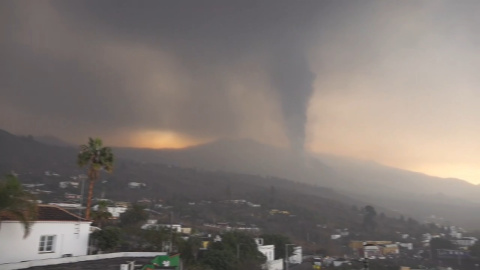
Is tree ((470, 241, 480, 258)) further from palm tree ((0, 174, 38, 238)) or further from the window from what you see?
palm tree ((0, 174, 38, 238))

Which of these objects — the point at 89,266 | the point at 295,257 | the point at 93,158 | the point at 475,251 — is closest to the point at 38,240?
the point at 89,266

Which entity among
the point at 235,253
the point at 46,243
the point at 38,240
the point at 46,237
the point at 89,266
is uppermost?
the point at 46,237

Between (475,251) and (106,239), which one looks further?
(475,251)

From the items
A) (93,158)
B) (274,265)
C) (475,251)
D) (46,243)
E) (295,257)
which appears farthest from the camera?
(475,251)

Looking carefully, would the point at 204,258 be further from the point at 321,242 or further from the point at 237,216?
the point at 237,216

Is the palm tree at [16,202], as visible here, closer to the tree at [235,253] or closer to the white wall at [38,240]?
the white wall at [38,240]

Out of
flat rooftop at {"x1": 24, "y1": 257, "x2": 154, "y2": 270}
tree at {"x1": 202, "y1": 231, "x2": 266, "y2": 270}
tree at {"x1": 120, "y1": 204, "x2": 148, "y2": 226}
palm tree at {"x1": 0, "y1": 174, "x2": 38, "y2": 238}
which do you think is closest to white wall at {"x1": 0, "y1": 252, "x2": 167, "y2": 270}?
flat rooftop at {"x1": 24, "y1": 257, "x2": 154, "y2": 270}

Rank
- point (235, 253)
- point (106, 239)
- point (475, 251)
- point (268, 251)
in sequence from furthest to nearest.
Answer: point (475, 251) < point (268, 251) < point (235, 253) < point (106, 239)

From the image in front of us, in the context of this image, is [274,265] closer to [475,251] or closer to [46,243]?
[46,243]

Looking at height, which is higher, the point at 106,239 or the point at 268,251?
the point at 106,239

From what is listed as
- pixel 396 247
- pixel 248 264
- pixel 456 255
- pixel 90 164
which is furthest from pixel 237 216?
pixel 90 164
